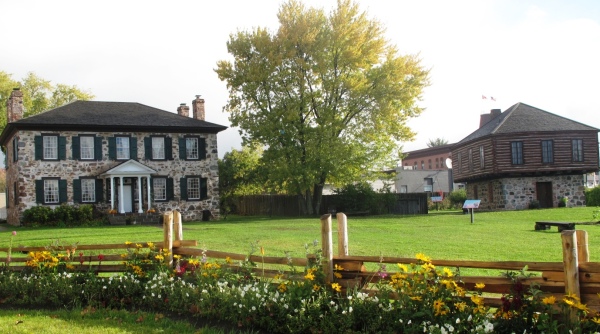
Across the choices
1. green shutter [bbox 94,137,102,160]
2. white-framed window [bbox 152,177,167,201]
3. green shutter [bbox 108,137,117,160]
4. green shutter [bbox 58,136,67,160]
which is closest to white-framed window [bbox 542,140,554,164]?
white-framed window [bbox 152,177,167,201]

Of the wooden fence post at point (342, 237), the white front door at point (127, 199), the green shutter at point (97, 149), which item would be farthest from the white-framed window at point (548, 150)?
the wooden fence post at point (342, 237)

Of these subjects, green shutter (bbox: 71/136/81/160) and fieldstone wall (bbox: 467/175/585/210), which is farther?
fieldstone wall (bbox: 467/175/585/210)

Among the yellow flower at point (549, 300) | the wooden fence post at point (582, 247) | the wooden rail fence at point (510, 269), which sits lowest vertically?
the yellow flower at point (549, 300)

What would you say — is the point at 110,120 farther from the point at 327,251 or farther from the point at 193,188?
the point at 327,251

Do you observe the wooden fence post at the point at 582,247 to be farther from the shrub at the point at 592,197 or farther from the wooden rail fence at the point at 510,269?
the shrub at the point at 592,197

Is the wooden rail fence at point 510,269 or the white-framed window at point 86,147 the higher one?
the white-framed window at point 86,147

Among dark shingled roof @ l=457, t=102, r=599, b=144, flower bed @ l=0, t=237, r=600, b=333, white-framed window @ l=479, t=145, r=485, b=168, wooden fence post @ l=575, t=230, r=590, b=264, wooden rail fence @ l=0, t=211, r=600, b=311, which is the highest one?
dark shingled roof @ l=457, t=102, r=599, b=144

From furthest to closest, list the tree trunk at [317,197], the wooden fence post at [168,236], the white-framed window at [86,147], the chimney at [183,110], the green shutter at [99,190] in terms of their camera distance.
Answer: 1. the chimney at [183,110]
2. the tree trunk at [317,197]
3. the green shutter at [99,190]
4. the white-framed window at [86,147]
5. the wooden fence post at [168,236]

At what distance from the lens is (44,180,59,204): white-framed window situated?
34.2 m

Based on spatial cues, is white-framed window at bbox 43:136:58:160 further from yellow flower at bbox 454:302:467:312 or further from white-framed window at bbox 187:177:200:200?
yellow flower at bbox 454:302:467:312

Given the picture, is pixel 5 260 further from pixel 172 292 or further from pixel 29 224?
pixel 29 224

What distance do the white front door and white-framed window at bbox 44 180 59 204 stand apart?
3.75 meters

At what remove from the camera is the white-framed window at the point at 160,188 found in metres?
36.8

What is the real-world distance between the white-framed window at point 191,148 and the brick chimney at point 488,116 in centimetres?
2521
